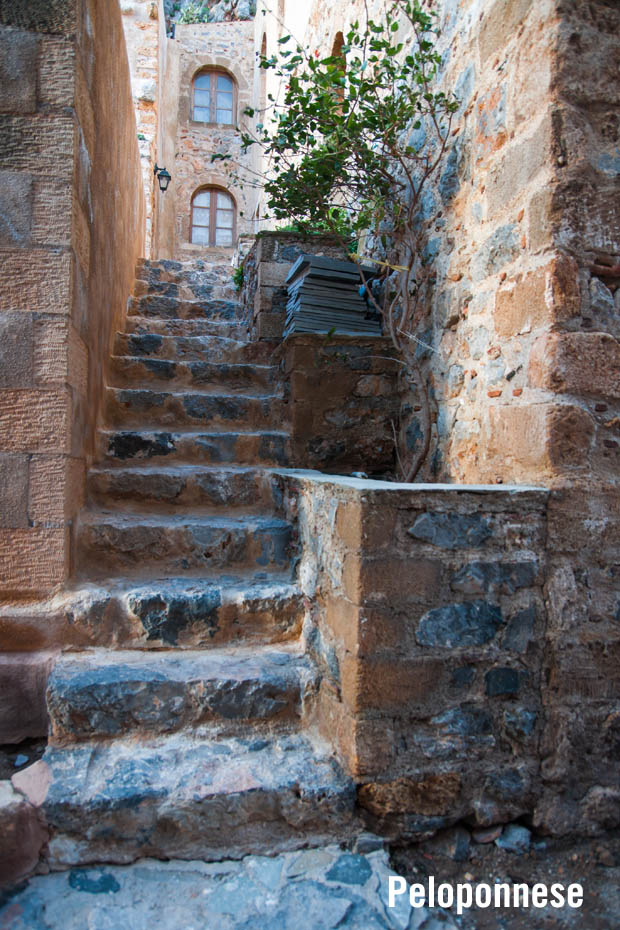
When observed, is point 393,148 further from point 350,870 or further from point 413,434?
point 350,870

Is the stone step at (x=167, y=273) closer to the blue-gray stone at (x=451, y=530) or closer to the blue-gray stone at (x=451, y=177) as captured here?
the blue-gray stone at (x=451, y=177)

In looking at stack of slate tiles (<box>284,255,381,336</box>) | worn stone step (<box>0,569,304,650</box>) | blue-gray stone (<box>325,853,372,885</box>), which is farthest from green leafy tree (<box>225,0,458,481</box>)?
blue-gray stone (<box>325,853,372,885</box>)

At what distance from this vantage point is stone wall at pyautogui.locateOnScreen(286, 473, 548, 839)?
166 centimetres

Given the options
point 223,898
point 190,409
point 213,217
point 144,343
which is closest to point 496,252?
point 190,409

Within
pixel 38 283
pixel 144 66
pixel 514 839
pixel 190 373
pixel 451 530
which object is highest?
pixel 144 66

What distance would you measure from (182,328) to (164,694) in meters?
2.77

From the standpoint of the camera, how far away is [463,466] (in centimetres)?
238

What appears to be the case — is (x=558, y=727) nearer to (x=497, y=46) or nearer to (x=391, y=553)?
(x=391, y=553)

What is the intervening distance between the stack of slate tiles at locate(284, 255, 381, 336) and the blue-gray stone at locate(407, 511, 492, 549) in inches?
68.2

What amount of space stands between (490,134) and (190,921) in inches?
95.4

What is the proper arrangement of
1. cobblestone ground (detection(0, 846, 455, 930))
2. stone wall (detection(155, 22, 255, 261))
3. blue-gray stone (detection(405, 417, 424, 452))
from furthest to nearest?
stone wall (detection(155, 22, 255, 261)), blue-gray stone (detection(405, 417, 424, 452)), cobblestone ground (detection(0, 846, 455, 930))

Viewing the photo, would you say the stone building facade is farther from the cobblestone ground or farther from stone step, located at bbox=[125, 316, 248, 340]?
stone step, located at bbox=[125, 316, 248, 340]

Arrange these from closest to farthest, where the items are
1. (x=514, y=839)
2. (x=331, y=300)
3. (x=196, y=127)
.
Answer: (x=514, y=839) < (x=331, y=300) < (x=196, y=127)

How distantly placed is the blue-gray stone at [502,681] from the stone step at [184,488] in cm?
124
